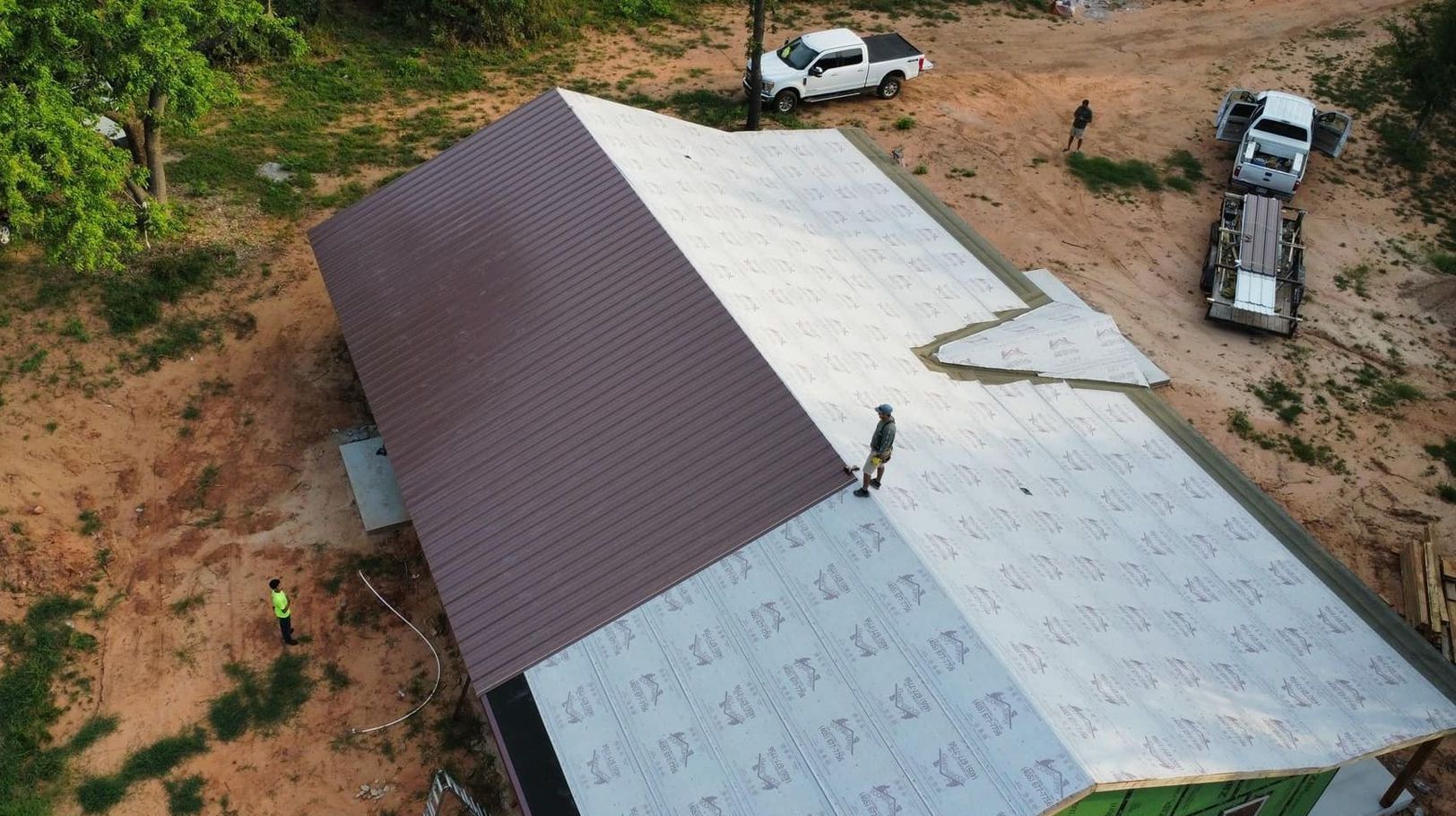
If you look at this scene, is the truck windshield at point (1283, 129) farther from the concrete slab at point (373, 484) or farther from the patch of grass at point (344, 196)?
the concrete slab at point (373, 484)

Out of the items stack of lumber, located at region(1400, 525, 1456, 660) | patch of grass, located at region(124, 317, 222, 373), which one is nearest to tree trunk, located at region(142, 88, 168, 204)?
patch of grass, located at region(124, 317, 222, 373)

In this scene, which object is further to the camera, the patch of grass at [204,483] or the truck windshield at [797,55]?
the truck windshield at [797,55]

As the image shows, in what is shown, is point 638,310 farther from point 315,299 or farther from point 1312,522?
point 1312,522

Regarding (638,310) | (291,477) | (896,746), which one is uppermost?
(638,310)

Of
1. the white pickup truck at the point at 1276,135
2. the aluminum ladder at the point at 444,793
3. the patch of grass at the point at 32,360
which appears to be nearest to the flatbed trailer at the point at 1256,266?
the white pickup truck at the point at 1276,135

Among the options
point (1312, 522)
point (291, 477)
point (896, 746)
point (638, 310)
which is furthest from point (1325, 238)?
point (291, 477)
